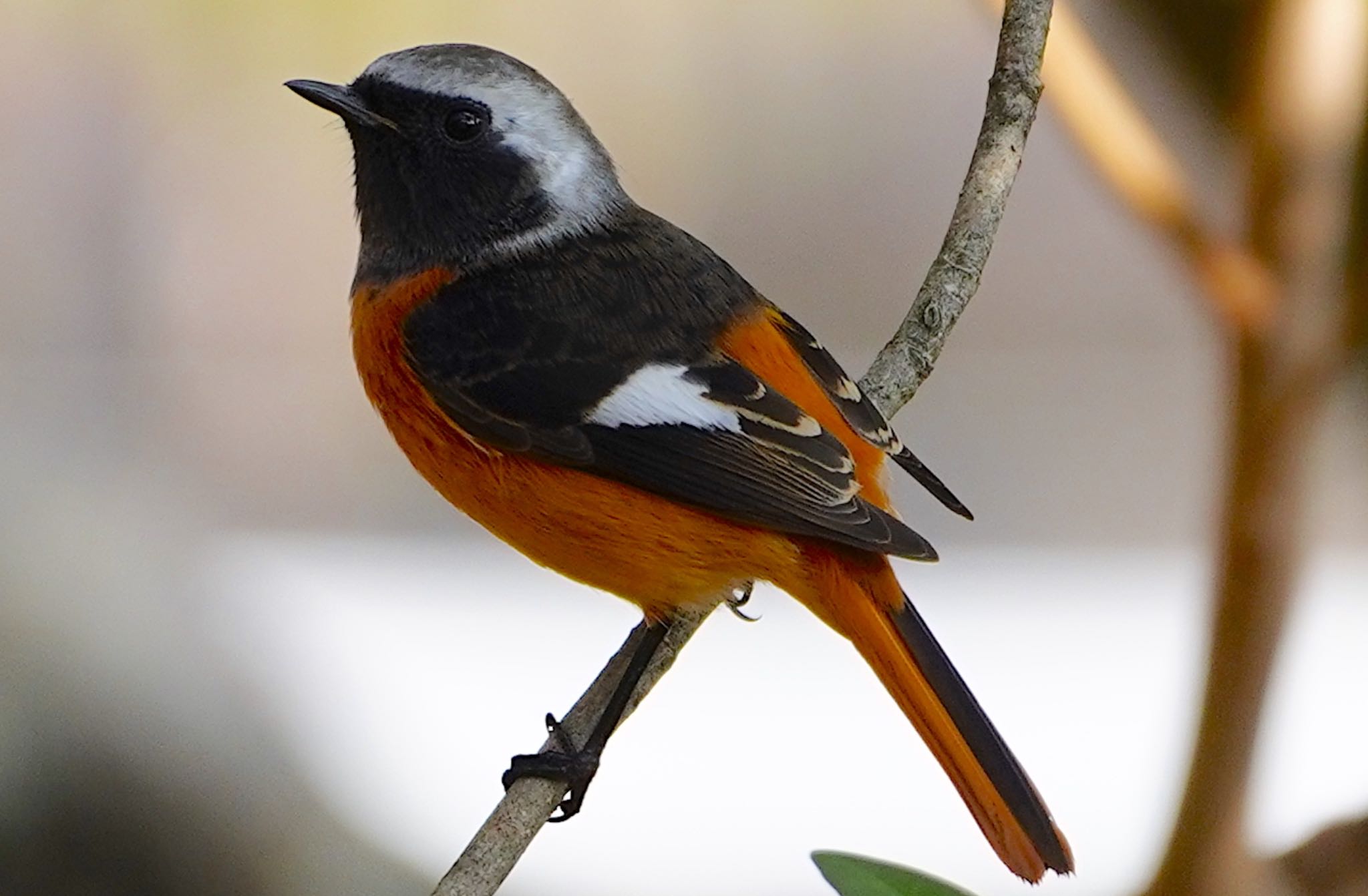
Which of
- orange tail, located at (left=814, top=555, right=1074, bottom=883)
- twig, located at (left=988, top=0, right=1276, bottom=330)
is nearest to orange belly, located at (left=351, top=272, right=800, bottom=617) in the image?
orange tail, located at (left=814, top=555, right=1074, bottom=883)

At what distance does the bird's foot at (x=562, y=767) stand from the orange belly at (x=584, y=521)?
25cm

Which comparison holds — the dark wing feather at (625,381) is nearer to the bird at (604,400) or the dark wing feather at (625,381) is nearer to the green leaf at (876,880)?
the bird at (604,400)

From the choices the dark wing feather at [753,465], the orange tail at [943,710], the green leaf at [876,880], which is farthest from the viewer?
the dark wing feather at [753,465]

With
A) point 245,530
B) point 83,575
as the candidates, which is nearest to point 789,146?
point 245,530

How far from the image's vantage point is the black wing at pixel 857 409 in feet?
8.02

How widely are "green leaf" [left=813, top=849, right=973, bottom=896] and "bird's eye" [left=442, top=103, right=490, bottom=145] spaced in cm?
138

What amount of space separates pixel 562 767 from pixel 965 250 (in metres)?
1.04

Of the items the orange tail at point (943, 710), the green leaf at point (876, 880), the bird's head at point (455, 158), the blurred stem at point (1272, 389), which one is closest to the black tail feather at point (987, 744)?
the orange tail at point (943, 710)

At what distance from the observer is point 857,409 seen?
97.0 inches

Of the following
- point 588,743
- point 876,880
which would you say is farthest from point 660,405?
point 876,880

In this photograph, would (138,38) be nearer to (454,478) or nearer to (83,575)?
(83,575)

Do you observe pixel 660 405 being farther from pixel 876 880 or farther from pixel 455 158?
pixel 876 880

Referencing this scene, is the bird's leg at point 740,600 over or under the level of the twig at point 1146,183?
under

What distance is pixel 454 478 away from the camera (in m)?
2.42
